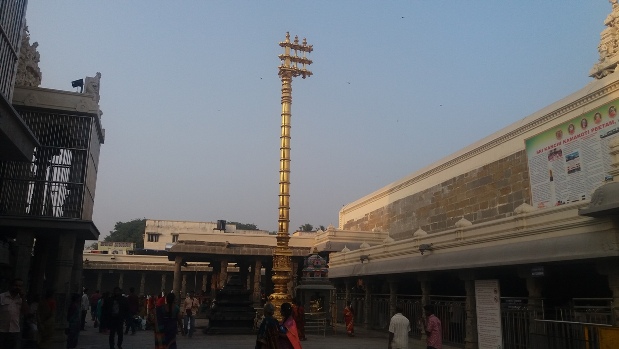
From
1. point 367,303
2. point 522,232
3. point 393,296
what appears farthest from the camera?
point 367,303

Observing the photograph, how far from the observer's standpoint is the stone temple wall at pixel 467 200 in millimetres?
17438

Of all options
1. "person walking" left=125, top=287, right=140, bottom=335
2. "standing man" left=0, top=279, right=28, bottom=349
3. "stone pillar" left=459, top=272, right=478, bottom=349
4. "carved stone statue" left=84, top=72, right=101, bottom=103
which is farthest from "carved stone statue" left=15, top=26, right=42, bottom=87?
"stone pillar" left=459, top=272, right=478, bottom=349

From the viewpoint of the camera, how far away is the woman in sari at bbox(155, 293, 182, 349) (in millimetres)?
8172

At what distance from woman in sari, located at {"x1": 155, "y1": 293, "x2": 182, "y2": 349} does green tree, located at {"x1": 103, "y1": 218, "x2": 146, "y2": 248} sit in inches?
3039

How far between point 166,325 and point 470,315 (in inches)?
328

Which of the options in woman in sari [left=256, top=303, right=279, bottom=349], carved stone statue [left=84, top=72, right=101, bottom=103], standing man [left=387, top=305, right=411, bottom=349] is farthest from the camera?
carved stone statue [left=84, top=72, right=101, bottom=103]

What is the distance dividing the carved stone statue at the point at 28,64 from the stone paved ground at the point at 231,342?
8267 millimetres

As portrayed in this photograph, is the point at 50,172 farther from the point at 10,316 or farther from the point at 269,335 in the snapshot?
the point at 269,335

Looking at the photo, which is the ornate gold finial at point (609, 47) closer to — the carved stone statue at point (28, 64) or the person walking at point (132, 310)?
the person walking at point (132, 310)

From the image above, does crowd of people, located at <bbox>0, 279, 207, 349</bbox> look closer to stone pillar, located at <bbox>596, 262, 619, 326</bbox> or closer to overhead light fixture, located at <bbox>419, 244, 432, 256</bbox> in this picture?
stone pillar, located at <bbox>596, 262, 619, 326</bbox>

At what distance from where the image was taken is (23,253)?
545 inches

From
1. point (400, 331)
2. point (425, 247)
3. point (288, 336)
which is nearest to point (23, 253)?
point (288, 336)

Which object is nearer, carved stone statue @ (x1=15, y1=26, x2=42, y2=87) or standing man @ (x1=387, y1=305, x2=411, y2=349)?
standing man @ (x1=387, y1=305, x2=411, y2=349)

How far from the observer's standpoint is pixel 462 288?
19.2m
